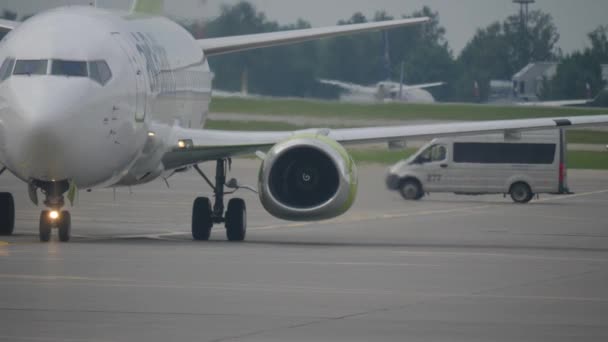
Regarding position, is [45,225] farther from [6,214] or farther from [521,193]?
[521,193]

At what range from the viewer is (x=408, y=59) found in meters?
82.5

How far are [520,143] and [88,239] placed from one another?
23498 mm

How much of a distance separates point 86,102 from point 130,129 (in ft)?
4.75

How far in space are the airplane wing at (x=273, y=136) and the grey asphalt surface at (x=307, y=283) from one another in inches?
57.0

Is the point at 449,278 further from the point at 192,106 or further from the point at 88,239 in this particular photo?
the point at 192,106

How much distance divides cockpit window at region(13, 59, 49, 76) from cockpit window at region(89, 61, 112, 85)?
700 mm

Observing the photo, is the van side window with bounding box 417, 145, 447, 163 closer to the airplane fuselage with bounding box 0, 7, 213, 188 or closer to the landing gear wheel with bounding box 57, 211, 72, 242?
the airplane fuselage with bounding box 0, 7, 213, 188

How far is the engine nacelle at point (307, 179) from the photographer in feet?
76.3

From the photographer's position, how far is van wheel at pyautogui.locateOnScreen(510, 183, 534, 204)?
44.2 meters

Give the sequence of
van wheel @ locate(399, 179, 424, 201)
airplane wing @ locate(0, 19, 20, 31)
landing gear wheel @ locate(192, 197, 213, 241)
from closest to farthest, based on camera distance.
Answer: landing gear wheel @ locate(192, 197, 213, 241)
airplane wing @ locate(0, 19, 20, 31)
van wheel @ locate(399, 179, 424, 201)

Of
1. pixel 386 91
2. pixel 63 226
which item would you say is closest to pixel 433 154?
pixel 63 226

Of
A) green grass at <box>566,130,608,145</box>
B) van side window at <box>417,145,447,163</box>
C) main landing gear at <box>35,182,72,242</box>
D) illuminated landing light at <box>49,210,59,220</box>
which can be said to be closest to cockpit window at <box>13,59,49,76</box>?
main landing gear at <box>35,182,72,242</box>

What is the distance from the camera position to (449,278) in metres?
17.8

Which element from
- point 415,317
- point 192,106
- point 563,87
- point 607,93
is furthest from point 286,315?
point 563,87
